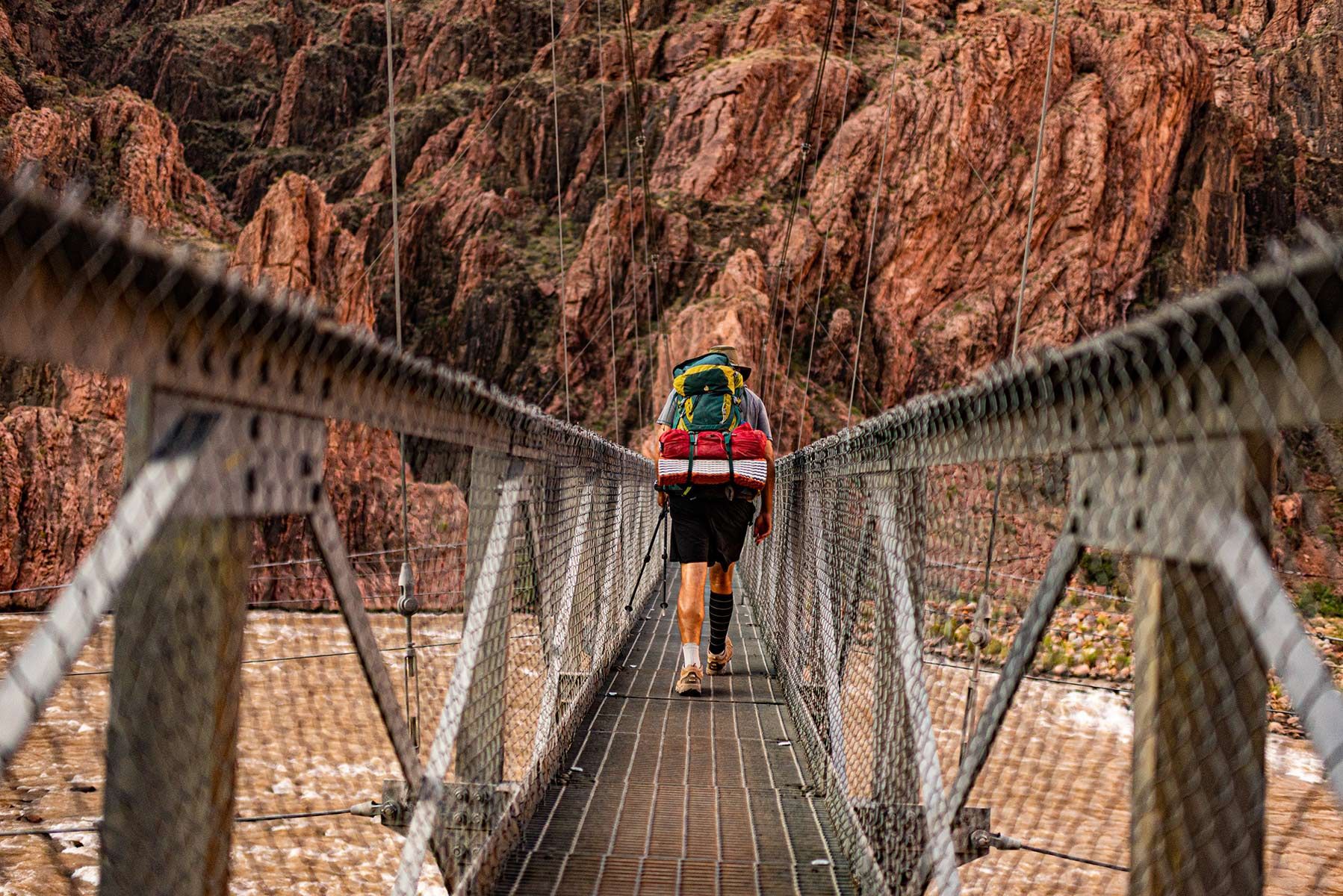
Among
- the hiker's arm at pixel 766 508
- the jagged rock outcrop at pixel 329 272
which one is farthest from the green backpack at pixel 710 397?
the jagged rock outcrop at pixel 329 272

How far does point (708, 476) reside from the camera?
3859 mm

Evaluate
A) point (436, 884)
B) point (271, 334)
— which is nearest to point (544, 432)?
point (271, 334)

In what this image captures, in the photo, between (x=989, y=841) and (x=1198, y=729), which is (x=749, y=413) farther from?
(x=1198, y=729)

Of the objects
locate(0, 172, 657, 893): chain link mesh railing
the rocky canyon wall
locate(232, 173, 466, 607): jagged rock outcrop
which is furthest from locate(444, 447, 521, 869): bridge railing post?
the rocky canyon wall

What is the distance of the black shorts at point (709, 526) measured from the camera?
3996 millimetres

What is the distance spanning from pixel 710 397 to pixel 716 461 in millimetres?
250

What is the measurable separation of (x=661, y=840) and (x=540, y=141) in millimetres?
37695

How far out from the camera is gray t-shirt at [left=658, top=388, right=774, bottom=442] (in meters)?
4.04

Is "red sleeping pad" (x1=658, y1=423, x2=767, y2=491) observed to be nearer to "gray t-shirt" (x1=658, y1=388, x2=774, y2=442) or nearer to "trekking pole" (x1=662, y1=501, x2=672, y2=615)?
"gray t-shirt" (x1=658, y1=388, x2=774, y2=442)

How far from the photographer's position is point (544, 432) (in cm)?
262

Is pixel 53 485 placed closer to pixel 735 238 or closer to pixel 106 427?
pixel 106 427

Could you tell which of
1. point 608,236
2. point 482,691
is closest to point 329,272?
point 608,236

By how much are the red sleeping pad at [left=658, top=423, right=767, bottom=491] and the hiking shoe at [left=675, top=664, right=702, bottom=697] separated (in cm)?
79

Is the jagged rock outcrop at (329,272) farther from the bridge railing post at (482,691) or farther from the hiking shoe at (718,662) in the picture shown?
the bridge railing post at (482,691)
